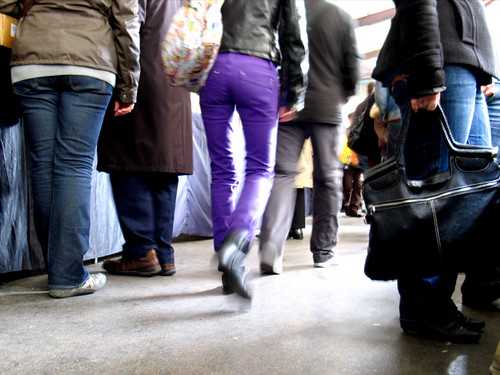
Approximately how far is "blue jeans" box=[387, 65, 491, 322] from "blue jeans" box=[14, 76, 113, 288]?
1.16 m

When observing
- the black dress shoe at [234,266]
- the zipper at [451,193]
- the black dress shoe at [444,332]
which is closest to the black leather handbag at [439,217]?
the zipper at [451,193]

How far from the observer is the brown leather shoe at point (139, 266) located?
2.20 metres

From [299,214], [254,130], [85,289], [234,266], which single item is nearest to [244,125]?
[254,130]

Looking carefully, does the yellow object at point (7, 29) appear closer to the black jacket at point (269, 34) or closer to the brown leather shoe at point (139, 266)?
the black jacket at point (269, 34)

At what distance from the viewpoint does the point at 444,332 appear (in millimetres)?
1262

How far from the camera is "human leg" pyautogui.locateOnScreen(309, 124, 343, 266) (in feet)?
7.84

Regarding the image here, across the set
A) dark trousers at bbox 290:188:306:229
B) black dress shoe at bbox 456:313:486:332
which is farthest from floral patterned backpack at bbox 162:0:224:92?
dark trousers at bbox 290:188:306:229

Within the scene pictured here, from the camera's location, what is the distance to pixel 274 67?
175 cm

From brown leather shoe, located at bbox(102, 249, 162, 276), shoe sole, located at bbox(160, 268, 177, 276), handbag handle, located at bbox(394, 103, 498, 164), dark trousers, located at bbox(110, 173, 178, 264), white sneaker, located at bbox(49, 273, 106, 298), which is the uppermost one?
handbag handle, located at bbox(394, 103, 498, 164)

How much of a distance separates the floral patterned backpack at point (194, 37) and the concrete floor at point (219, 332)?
86 centimetres

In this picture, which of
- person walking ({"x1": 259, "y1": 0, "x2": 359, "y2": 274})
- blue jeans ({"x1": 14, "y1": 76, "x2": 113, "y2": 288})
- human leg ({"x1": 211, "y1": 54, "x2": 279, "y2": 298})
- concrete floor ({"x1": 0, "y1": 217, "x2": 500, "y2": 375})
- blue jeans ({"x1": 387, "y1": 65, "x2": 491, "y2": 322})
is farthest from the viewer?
person walking ({"x1": 259, "y1": 0, "x2": 359, "y2": 274})

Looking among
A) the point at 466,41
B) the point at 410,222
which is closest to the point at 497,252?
the point at 410,222

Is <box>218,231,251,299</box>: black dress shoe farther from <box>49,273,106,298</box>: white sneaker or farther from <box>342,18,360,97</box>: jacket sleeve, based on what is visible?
<box>342,18,360,97</box>: jacket sleeve

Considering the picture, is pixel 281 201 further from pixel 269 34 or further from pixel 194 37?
pixel 194 37
